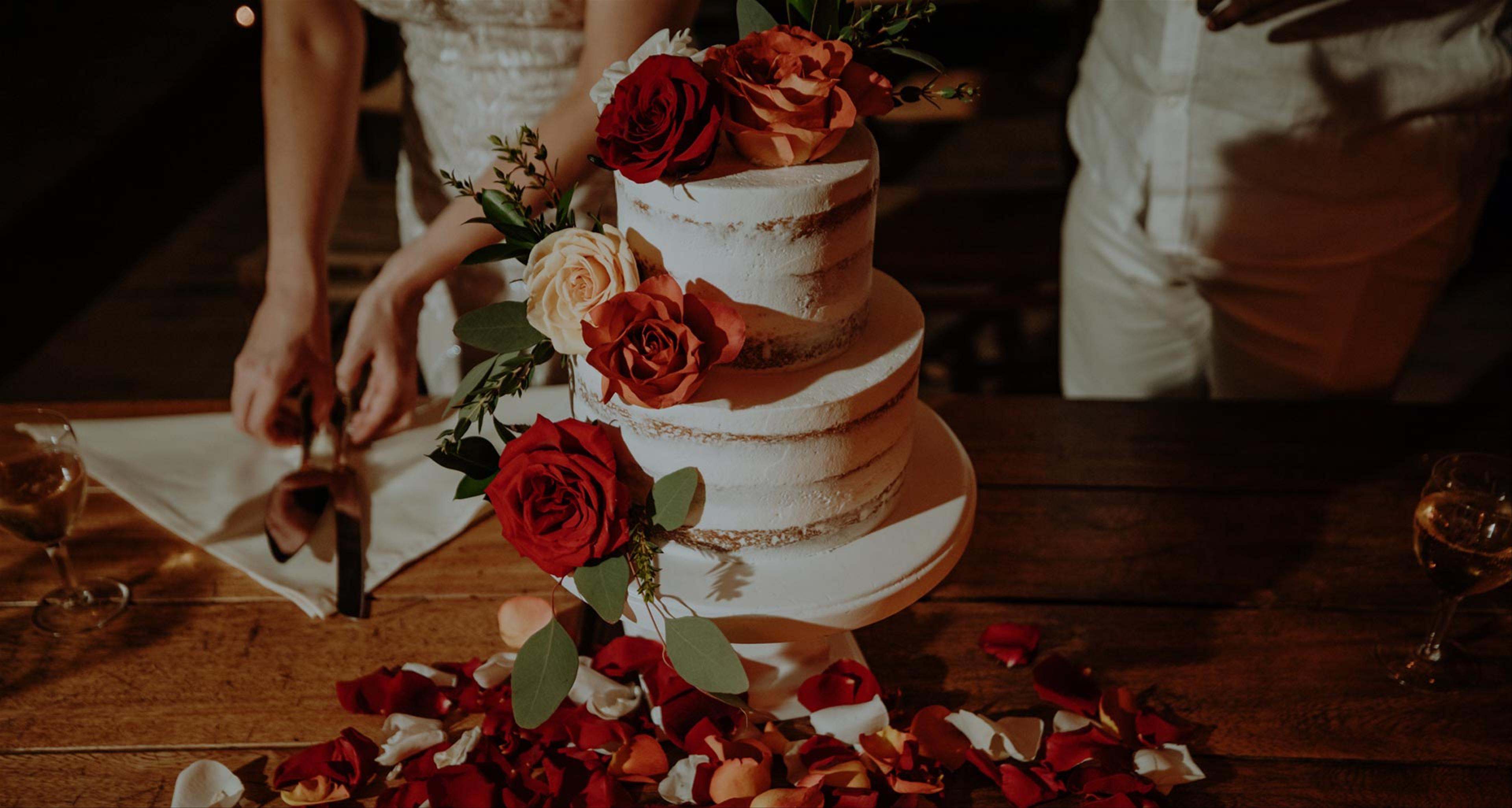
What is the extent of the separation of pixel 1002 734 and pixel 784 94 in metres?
0.64

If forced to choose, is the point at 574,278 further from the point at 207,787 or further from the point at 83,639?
the point at 83,639

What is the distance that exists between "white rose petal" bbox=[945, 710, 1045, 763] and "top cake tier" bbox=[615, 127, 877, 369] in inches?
15.8

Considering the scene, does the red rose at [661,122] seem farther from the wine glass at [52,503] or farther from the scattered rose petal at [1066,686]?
the wine glass at [52,503]

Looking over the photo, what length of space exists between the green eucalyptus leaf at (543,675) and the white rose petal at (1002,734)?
38 centimetres

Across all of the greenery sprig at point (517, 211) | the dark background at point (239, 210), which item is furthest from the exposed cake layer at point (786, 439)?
the dark background at point (239, 210)

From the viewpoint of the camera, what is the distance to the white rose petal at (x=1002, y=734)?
3.30 ft

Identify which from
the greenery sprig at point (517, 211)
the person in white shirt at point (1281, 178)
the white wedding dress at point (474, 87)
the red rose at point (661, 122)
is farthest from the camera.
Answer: the white wedding dress at point (474, 87)

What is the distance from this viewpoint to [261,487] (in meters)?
1.35

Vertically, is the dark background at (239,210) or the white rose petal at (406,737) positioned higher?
the white rose petal at (406,737)

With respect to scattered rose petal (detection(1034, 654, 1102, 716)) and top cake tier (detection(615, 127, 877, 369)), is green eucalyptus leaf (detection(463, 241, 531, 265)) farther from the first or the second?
scattered rose petal (detection(1034, 654, 1102, 716))

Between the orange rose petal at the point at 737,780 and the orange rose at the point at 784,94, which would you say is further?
the orange rose petal at the point at 737,780

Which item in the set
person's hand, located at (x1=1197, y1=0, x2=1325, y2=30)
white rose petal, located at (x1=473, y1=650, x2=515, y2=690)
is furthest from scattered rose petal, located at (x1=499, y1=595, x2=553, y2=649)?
person's hand, located at (x1=1197, y1=0, x2=1325, y2=30)

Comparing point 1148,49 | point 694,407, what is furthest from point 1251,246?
point 694,407

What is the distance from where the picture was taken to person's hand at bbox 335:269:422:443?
4.40 ft
